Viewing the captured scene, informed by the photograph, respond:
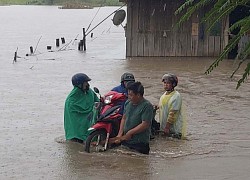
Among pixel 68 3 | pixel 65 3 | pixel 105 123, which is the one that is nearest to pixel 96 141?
pixel 105 123

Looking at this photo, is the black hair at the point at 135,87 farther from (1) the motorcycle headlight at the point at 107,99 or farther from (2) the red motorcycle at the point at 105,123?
(1) the motorcycle headlight at the point at 107,99

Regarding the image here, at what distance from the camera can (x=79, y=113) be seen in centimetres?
812

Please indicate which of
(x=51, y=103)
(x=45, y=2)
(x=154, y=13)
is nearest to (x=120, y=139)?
(x=51, y=103)

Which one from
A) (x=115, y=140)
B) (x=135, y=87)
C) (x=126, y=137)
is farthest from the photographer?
(x=115, y=140)

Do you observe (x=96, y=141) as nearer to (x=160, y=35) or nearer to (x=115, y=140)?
(x=115, y=140)

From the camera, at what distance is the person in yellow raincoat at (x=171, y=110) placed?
314 inches

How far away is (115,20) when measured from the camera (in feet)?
79.9

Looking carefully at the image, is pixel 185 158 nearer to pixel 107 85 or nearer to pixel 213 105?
pixel 213 105

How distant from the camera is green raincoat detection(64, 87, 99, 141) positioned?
809cm

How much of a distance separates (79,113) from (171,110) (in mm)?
1443

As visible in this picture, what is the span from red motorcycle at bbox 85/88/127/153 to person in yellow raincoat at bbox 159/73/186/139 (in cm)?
75

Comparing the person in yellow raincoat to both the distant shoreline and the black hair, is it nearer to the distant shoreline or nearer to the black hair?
the black hair

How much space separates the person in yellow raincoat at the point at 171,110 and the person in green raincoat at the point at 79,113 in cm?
113

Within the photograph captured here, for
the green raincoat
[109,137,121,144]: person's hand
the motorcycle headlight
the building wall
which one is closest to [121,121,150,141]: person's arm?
[109,137,121,144]: person's hand
